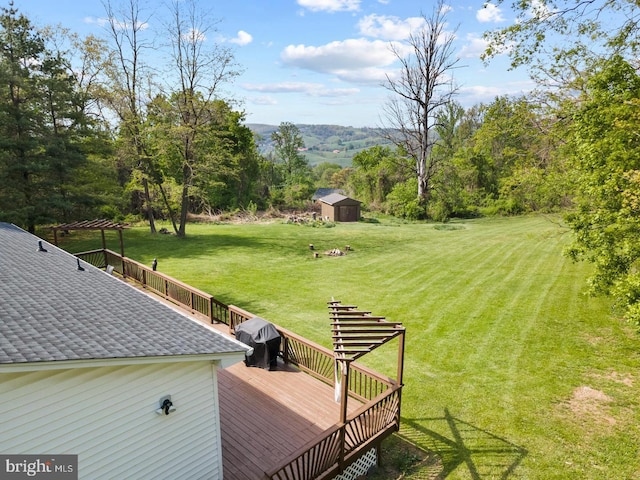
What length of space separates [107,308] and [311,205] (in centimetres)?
4791

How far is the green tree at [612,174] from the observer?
407 inches

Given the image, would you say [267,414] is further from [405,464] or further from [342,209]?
[342,209]

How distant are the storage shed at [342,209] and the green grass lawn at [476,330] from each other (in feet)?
44.1

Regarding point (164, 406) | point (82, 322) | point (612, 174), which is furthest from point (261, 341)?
point (612, 174)

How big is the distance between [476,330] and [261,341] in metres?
8.78

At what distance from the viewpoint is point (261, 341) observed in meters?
9.98

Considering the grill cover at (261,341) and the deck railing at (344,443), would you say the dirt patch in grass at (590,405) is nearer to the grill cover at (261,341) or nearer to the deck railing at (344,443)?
the deck railing at (344,443)

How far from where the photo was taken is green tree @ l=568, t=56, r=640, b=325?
1034 cm

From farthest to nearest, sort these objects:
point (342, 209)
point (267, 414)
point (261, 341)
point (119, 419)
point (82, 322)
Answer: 1. point (342, 209)
2. point (261, 341)
3. point (267, 414)
4. point (82, 322)
5. point (119, 419)

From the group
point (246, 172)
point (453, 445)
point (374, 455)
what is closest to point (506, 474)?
point (453, 445)

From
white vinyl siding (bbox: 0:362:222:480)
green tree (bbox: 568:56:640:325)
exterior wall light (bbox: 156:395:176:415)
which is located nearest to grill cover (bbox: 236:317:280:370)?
white vinyl siding (bbox: 0:362:222:480)

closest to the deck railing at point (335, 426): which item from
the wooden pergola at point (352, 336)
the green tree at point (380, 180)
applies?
the wooden pergola at point (352, 336)

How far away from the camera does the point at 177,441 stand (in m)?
6.15

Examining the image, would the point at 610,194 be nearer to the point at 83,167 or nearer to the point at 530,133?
the point at 530,133
